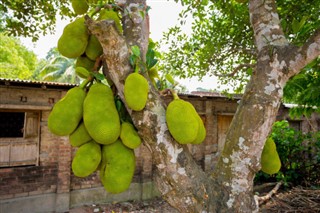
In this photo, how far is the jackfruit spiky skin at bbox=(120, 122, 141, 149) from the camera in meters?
1.16

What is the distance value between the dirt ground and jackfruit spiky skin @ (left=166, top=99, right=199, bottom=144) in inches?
157

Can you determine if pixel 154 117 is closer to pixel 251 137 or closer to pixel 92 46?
pixel 251 137

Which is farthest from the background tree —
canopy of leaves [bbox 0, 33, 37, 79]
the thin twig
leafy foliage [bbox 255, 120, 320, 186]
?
canopy of leaves [bbox 0, 33, 37, 79]

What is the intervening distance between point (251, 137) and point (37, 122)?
17.2ft

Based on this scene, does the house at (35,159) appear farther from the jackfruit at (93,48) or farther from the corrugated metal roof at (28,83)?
the jackfruit at (93,48)

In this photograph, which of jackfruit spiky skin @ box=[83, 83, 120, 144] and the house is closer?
jackfruit spiky skin @ box=[83, 83, 120, 144]

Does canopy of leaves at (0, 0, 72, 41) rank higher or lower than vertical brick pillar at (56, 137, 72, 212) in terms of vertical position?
higher

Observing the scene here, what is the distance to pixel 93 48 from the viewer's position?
4.57 ft

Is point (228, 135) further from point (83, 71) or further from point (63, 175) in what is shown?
point (63, 175)

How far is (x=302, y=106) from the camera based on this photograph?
3.96 meters

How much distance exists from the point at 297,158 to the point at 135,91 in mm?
6856

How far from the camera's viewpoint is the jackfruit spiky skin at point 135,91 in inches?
42.9

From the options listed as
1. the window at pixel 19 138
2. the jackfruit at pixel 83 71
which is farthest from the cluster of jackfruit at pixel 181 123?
the window at pixel 19 138

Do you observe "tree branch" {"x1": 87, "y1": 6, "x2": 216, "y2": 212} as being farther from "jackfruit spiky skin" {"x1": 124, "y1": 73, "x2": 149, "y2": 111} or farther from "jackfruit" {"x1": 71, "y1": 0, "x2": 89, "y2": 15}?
"jackfruit" {"x1": 71, "y1": 0, "x2": 89, "y2": 15}
